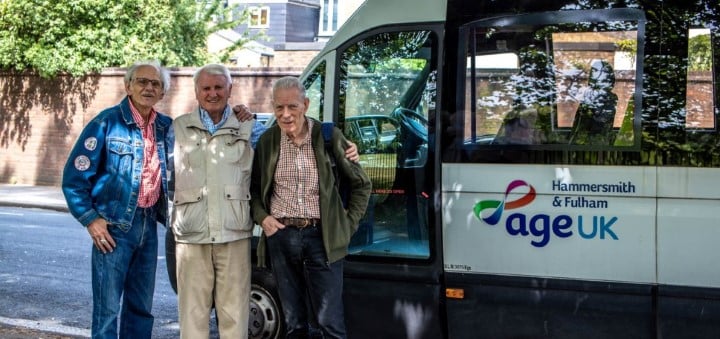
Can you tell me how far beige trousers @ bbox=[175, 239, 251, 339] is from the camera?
4.77m

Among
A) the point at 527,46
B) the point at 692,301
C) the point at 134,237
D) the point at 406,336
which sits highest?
the point at 527,46

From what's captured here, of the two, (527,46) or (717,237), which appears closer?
(717,237)

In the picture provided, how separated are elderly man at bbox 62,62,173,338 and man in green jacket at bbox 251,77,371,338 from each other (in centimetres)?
62

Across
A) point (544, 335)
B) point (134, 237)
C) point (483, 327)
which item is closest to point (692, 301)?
point (544, 335)

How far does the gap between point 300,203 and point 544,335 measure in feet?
5.53

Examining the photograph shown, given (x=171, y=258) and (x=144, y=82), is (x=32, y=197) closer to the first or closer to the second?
(x=171, y=258)

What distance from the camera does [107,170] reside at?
468cm

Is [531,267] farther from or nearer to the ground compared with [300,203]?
nearer to the ground

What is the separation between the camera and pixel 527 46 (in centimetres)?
509

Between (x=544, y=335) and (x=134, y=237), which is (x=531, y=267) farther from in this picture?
(x=134, y=237)

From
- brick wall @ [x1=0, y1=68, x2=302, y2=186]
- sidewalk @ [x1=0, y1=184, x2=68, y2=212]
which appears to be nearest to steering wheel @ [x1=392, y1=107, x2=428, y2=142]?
sidewalk @ [x1=0, y1=184, x2=68, y2=212]

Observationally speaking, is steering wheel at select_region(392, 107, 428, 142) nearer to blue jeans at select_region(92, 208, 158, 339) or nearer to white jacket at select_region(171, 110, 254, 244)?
white jacket at select_region(171, 110, 254, 244)

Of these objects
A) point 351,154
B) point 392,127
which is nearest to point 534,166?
point 392,127

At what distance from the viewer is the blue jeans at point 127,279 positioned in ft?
15.5
